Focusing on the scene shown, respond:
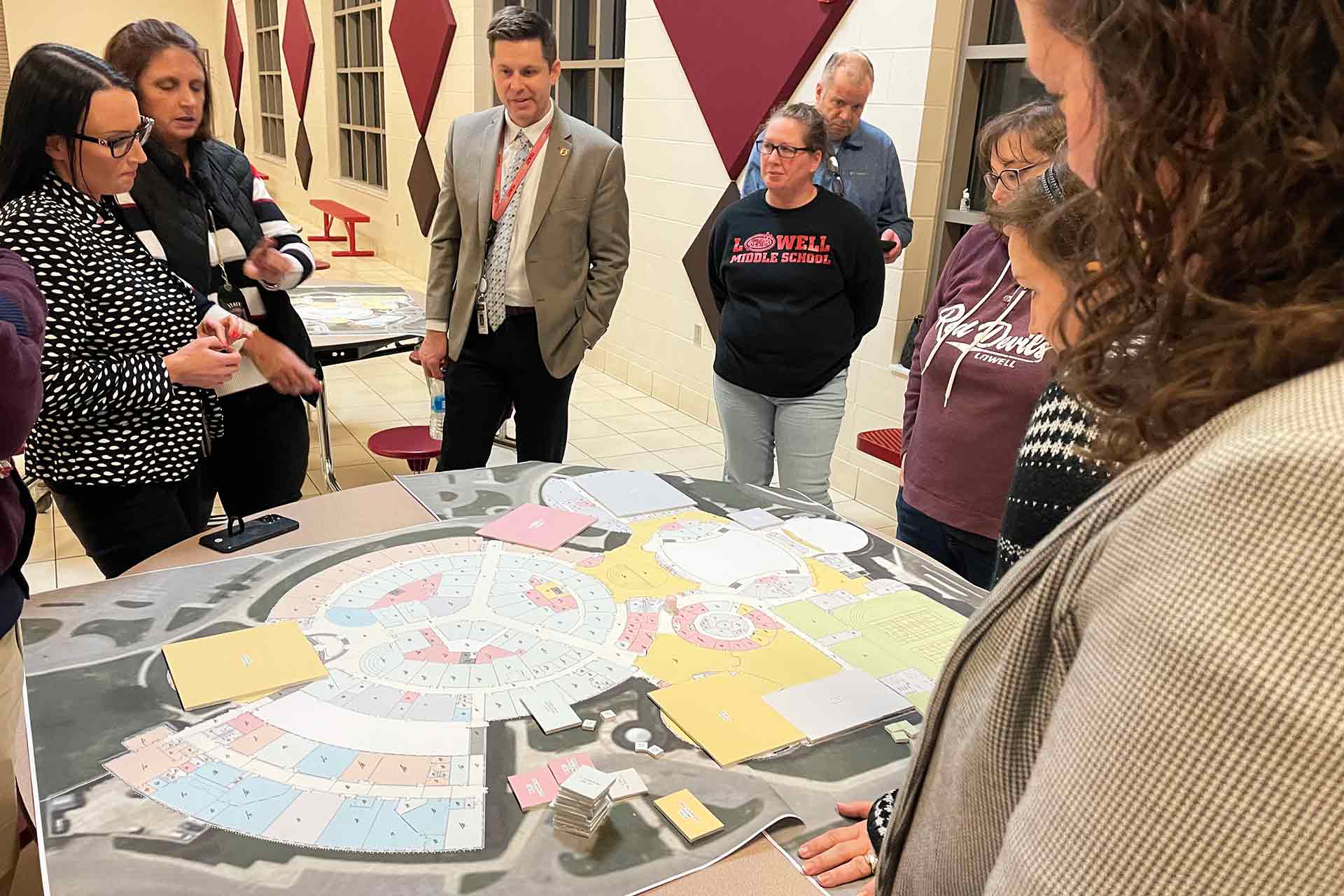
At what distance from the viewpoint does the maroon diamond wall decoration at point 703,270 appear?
14.5 feet

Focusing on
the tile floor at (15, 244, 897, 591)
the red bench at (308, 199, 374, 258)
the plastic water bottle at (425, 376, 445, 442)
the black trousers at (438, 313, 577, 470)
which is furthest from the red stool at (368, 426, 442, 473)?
the red bench at (308, 199, 374, 258)

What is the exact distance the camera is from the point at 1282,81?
0.43 metres

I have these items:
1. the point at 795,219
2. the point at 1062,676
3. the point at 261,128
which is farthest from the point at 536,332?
the point at 261,128

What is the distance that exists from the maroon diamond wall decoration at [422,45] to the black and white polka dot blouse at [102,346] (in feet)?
17.2

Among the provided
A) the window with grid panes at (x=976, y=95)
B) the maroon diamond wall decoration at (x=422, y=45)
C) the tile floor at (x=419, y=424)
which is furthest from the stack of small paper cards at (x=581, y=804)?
the maroon diamond wall decoration at (x=422, y=45)

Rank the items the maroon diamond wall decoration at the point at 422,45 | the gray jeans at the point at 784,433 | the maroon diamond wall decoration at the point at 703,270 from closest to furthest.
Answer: the gray jeans at the point at 784,433
the maroon diamond wall decoration at the point at 703,270
the maroon diamond wall decoration at the point at 422,45

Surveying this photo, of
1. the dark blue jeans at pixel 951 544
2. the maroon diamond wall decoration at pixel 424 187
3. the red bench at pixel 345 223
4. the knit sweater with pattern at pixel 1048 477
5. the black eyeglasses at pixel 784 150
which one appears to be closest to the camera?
the knit sweater with pattern at pixel 1048 477

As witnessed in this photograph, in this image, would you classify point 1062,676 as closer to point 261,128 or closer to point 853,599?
point 853,599

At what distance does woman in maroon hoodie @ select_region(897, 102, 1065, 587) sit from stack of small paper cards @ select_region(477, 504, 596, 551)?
29.2 inches

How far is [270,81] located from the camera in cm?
Result: 1130

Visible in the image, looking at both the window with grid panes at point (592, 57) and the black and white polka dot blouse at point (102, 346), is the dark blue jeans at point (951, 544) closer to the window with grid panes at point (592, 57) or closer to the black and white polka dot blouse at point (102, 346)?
the black and white polka dot blouse at point (102, 346)

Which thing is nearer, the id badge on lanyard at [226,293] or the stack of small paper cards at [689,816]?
the stack of small paper cards at [689,816]

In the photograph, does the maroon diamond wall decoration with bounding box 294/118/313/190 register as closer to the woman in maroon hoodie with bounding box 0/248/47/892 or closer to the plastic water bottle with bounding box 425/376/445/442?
the plastic water bottle with bounding box 425/376/445/442

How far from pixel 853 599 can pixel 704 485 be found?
0.58 meters
